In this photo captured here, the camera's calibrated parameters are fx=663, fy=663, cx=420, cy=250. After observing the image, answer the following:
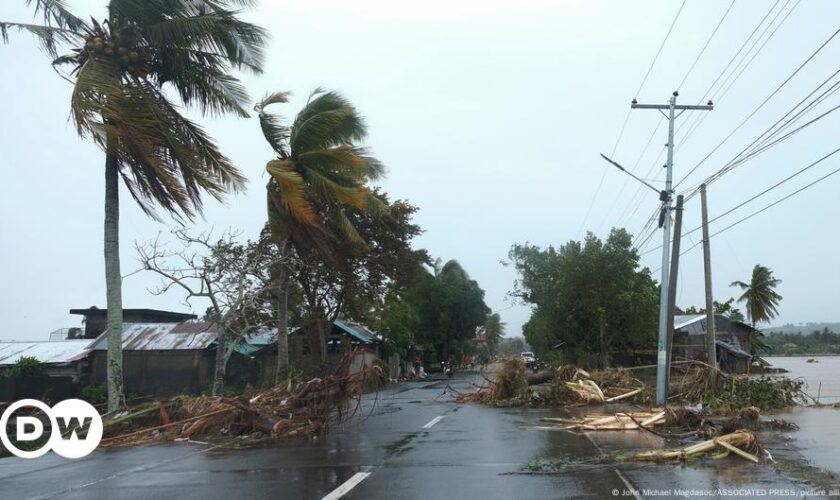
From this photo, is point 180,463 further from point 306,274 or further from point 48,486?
point 306,274

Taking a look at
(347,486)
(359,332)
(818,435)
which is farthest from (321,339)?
(347,486)

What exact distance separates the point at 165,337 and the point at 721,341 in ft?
107

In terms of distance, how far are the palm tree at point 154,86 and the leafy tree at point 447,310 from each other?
4321 cm

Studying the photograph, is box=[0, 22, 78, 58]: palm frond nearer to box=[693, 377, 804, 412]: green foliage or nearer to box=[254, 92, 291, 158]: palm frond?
box=[254, 92, 291, 158]: palm frond

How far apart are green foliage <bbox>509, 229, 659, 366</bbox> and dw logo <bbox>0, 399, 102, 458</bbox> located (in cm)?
2224

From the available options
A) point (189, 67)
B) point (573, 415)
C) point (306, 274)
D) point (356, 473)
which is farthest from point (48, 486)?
point (306, 274)

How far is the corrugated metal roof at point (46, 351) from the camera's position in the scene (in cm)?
2857

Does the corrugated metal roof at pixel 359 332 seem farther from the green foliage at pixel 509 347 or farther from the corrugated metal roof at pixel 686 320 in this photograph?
the corrugated metal roof at pixel 686 320

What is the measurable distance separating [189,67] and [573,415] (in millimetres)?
13145

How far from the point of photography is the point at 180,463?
11.1 metres

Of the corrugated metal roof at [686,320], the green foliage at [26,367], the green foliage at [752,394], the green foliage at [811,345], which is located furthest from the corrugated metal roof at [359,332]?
the green foliage at [811,345]

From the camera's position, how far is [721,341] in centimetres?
4162

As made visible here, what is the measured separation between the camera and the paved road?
8031 mm

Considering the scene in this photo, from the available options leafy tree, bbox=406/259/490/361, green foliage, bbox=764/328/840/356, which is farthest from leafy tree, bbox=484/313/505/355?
green foliage, bbox=764/328/840/356
